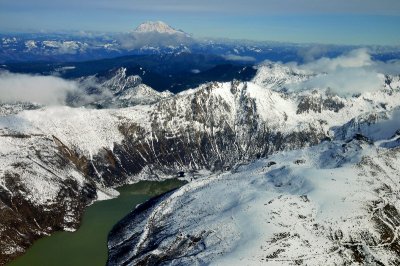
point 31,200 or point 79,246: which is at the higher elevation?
point 31,200

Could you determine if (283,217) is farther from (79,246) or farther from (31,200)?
(31,200)

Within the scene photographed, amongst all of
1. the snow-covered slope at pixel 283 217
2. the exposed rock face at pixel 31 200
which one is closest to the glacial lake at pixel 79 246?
the exposed rock face at pixel 31 200

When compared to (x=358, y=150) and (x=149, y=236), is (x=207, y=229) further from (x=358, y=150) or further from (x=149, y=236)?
(x=358, y=150)

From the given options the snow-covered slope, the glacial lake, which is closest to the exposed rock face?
the glacial lake

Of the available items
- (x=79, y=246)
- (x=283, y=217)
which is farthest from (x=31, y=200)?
(x=283, y=217)

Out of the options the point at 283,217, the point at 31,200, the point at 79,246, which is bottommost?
the point at 79,246

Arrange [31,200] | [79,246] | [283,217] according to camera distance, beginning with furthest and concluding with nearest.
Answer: [31,200], [79,246], [283,217]

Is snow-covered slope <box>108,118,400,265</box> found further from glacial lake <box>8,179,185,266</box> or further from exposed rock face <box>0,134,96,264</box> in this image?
exposed rock face <box>0,134,96,264</box>

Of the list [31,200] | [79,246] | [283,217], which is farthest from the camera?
[31,200]
